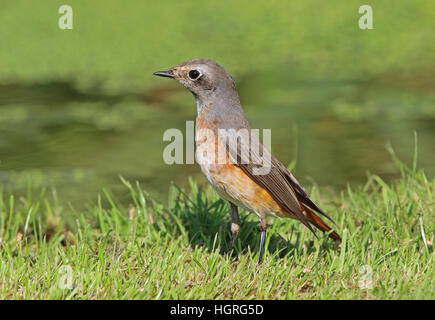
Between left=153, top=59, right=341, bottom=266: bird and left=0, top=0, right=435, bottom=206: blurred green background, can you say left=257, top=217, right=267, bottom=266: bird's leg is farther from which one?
left=0, top=0, right=435, bottom=206: blurred green background

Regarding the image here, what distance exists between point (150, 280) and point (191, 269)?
434 millimetres

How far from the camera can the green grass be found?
5.12 m

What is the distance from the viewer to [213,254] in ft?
18.6

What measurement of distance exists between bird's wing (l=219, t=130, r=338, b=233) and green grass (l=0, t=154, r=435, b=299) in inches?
14.2

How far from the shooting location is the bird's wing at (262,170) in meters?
5.77

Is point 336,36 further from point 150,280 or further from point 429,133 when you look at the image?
point 150,280

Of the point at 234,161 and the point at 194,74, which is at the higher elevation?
the point at 194,74

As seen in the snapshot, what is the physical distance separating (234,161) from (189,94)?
23.1 ft

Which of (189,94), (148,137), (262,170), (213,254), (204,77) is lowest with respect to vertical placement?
(213,254)

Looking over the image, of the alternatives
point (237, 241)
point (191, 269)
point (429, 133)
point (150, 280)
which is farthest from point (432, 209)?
point (429, 133)

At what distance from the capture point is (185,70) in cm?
605

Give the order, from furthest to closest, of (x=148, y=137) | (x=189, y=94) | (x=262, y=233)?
(x=189, y=94), (x=148, y=137), (x=262, y=233)

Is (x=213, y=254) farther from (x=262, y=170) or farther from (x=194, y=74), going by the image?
(x=194, y=74)

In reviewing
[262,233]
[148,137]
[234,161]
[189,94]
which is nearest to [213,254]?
[262,233]
